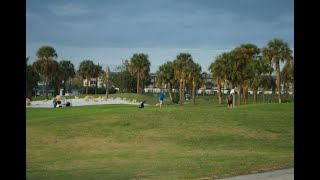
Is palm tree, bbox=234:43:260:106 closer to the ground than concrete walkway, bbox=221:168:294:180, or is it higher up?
higher up

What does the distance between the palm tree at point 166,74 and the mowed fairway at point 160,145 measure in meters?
53.4

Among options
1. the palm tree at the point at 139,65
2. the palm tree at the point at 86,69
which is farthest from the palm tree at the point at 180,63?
the palm tree at the point at 86,69

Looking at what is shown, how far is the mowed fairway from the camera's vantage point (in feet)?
39.1

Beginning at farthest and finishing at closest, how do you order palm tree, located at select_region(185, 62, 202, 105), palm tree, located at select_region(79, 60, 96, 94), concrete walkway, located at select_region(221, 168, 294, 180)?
palm tree, located at select_region(79, 60, 96, 94), palm tree, located at select_region(185, 62, 202, 105), concrete walkway, located at select_region(221, 168, 294, 180)

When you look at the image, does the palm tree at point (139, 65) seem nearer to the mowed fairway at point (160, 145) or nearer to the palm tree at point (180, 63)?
the palm tree at point (180, 63)

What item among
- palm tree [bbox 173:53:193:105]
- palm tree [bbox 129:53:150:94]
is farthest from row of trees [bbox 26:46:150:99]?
palm tree [bbox 173:53:193:105]

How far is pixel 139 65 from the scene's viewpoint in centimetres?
8681

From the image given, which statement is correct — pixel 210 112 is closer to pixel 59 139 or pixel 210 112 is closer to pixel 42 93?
pixel 59 139

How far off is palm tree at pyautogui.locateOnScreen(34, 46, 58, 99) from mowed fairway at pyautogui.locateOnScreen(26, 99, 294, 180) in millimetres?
53933

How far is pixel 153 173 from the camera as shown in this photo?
37.1 ft

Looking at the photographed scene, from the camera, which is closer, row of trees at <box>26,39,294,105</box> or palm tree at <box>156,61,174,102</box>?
row of trees at <box>26,39,294,105</box>

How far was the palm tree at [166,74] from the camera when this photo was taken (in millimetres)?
80569

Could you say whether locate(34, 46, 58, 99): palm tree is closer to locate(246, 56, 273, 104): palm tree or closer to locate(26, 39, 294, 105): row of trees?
locate(26, 39, 294, 105): row of trees
